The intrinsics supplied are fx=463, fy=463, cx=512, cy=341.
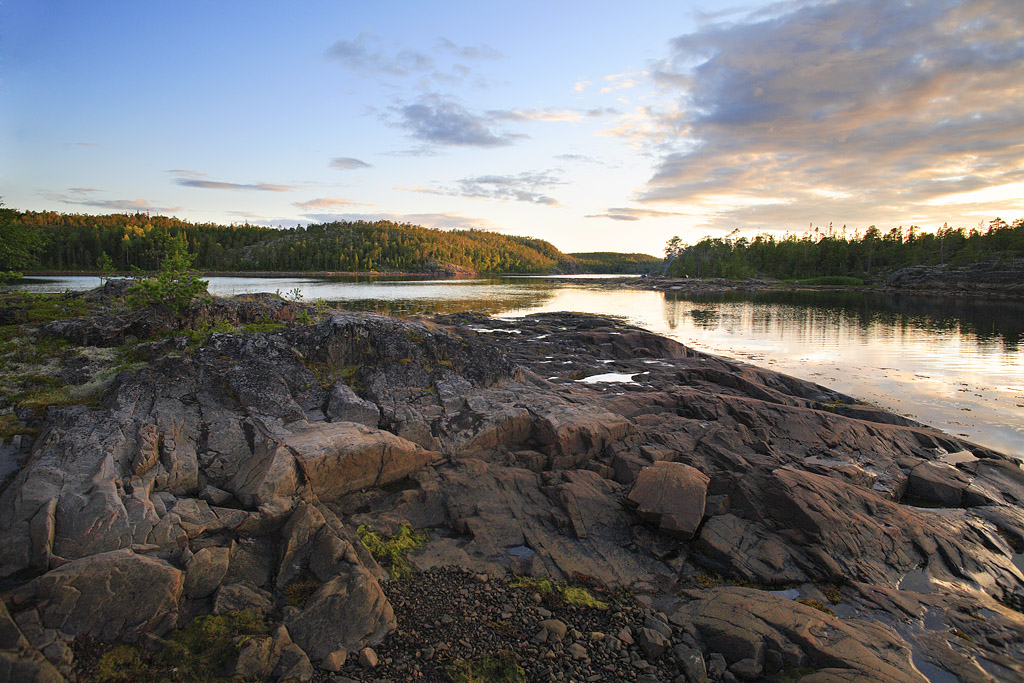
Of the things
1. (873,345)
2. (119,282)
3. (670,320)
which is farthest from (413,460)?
(670,320)

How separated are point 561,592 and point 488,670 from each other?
204 cm

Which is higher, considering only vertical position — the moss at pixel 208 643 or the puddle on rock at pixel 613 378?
the puddle on rock at pixel 613 378

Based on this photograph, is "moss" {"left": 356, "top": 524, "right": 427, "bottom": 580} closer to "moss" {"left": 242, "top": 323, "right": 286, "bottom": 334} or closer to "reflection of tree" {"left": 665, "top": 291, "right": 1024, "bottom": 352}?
"moss" {"left": 242, "top": 323, "right": 286, "bottom": 334}

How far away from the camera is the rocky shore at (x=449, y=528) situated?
5.98 m

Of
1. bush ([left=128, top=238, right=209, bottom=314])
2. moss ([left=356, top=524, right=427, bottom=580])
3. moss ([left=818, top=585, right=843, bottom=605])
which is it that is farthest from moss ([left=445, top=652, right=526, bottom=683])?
bush ([left=128, top=238, right=209, bottom=314])

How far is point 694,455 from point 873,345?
36196 mm

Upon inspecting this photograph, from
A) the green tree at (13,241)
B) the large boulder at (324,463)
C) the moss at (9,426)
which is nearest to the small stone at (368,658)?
the large boulder at (324,463)

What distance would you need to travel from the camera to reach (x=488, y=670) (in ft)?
19.4

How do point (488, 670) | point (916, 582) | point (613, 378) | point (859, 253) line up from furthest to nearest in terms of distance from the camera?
point (859, 253) < point (613, 378) < point (916, 582) < point (488, 670)

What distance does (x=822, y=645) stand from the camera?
6.33m

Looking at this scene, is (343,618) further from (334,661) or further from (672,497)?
(672,497)

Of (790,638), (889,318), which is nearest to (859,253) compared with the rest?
(889,318)

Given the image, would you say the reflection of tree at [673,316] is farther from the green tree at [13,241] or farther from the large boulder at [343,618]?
the green tree at [13,241]

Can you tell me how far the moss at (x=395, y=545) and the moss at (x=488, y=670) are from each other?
200 centimetres
